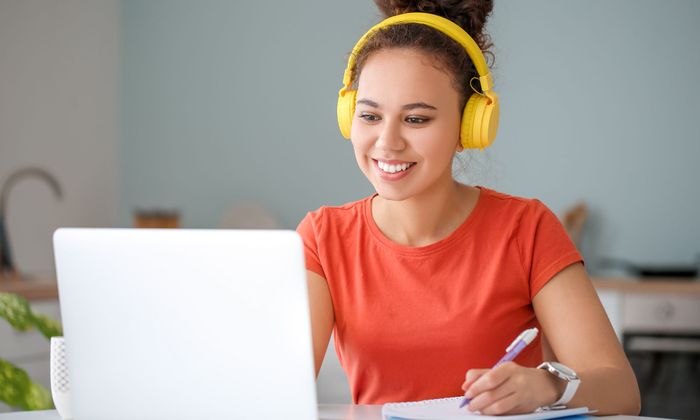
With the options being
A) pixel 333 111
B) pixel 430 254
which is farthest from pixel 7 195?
pixel 430 254

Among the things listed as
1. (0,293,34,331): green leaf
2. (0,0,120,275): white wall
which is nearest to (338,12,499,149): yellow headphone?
(0,293,34,331): green leaf

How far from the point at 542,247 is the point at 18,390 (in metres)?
0.94

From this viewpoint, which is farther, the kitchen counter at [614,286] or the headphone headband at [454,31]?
the kitchen counter at [614,286]

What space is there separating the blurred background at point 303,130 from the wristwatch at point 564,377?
2.18 meters

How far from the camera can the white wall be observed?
13.2 ft

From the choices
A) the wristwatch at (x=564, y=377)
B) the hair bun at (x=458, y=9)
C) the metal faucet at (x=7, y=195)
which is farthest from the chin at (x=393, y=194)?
the metal faucet at (x=7, y=195)

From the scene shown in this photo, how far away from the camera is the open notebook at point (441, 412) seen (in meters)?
1.13

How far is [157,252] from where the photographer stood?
109 centimetres

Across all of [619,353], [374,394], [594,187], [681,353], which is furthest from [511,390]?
[594,187]

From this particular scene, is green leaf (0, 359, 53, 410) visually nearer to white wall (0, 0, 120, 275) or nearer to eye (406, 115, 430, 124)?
eye (406, 115, 430, 124)

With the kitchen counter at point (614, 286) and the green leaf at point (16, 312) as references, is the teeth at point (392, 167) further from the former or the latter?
the kitchen counter at point (614, 286)

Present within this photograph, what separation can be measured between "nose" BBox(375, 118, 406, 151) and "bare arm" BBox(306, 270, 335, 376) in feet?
0.86

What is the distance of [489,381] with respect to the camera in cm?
115

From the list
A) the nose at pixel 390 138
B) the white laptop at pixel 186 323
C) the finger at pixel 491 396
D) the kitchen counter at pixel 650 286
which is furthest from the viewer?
the kitchen counter at pixel 650 286
